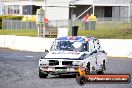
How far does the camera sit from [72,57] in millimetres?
20109

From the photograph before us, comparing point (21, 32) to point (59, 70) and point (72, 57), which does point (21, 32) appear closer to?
point (72, 57)

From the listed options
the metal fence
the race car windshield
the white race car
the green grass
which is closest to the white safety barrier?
the metal fence

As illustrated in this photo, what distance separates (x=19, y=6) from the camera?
80.2 meters

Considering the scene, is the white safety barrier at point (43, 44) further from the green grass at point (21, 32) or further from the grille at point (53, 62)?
the grille at point (53, 62)

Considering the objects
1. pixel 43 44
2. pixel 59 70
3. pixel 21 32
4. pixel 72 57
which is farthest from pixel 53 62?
pixel 21 32

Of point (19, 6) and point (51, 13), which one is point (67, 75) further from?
point (19, 6)

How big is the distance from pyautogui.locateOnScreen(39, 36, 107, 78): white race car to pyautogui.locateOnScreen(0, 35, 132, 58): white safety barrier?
556 inches

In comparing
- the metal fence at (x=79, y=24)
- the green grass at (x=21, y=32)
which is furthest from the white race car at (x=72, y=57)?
the green grass at (x=21, y=32)

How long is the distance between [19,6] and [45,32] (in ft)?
90.4

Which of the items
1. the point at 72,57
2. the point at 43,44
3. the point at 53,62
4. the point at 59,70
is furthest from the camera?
the point at 43,44

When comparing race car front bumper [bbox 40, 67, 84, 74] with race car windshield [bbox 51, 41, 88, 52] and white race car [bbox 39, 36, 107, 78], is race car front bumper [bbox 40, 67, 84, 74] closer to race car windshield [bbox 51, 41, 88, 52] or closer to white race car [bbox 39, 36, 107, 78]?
white race car [bbox 39, 36, 107, 78]

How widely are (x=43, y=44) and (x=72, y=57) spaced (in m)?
22.7

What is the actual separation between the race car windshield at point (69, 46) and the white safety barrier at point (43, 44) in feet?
49.7

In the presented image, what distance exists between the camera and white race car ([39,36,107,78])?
19.8m
